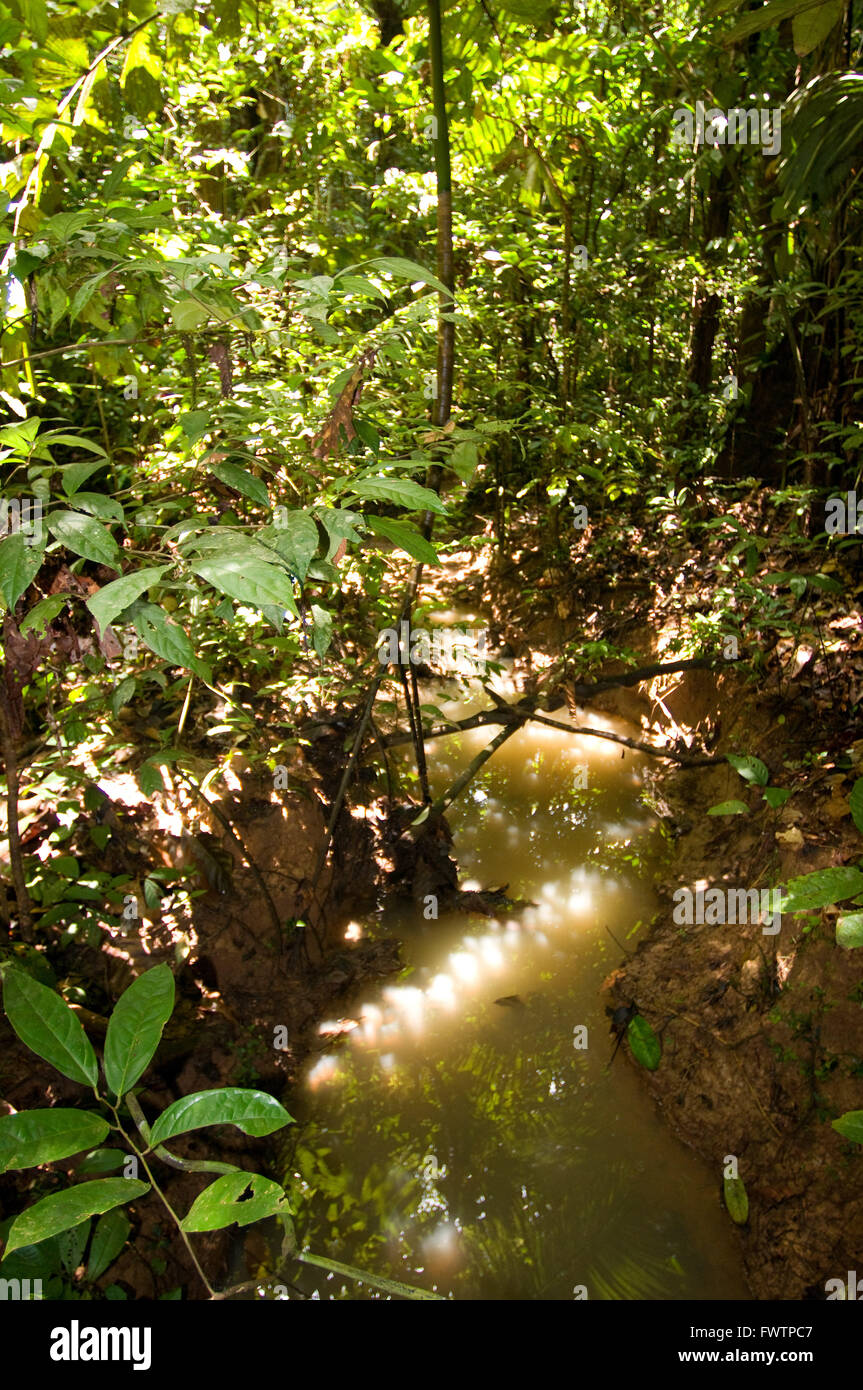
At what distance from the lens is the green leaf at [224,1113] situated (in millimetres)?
931

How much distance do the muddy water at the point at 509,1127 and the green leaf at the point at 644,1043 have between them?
0.37 ft

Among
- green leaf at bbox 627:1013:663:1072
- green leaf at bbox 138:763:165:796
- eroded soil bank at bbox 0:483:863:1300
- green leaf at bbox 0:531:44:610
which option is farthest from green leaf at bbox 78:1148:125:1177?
green leaf at bbox 627:1013:663:1072

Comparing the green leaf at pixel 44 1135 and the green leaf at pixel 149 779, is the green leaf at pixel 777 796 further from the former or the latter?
the green leaf at pixel 44 1135

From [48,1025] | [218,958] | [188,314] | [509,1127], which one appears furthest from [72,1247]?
[188,314]

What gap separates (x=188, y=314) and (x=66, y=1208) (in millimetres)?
1359

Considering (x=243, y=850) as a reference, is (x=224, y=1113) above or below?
below

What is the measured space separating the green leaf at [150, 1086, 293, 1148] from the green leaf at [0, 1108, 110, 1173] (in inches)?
2.7

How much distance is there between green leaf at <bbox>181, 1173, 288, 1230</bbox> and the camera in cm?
89

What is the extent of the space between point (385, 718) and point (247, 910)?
148 cm

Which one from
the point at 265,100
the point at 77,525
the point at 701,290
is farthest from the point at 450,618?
the point at 77,525

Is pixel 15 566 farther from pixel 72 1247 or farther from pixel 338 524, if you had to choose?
pixel 72 1247

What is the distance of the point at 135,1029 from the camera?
1.02 meters

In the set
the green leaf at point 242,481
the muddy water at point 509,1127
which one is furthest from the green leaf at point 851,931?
the muddy water at point 509,1127
